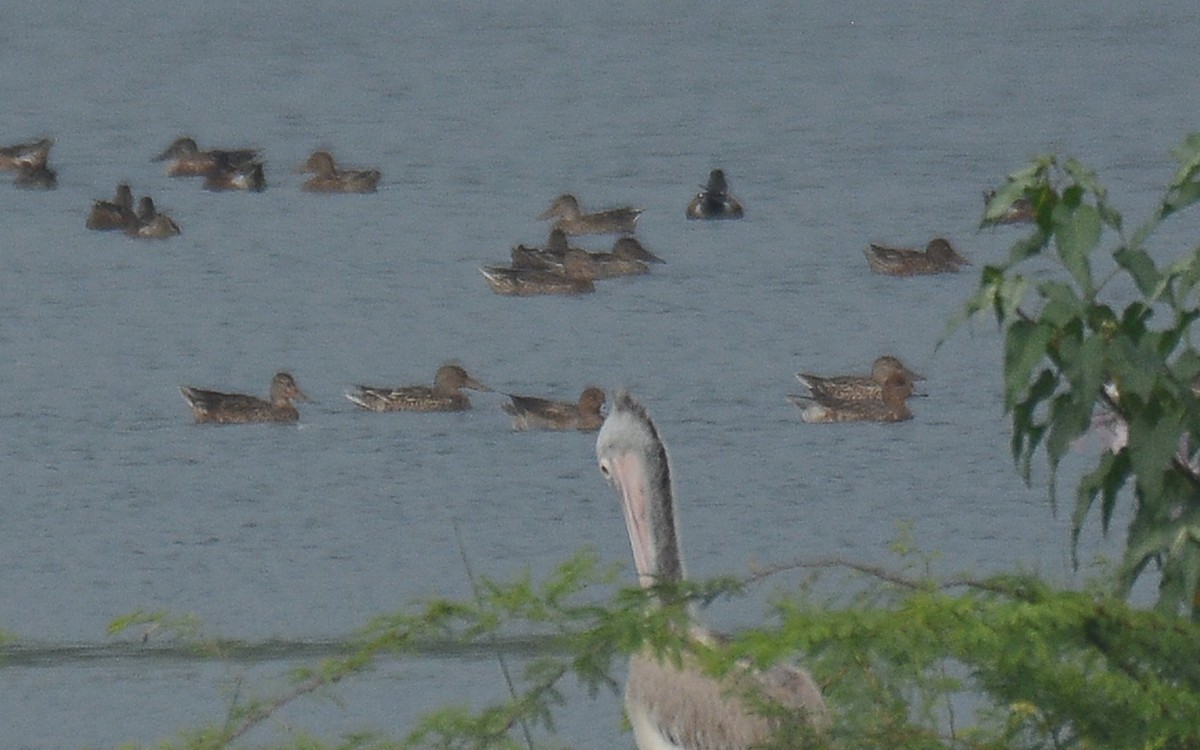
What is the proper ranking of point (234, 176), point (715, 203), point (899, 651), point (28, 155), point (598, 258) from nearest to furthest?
point (899, 651), point (598, 258), point (715, 203), point (28, 155), point (234, 176)

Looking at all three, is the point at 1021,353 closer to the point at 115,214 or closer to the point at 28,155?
the point at 115,214

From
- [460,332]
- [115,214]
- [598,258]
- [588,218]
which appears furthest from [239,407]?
[115,214]

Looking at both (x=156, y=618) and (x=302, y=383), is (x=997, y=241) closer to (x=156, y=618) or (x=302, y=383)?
(x=302, y=383)

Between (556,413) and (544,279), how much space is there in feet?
14.2

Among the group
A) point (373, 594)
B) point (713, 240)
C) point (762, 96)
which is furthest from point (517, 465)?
point (762, 96)

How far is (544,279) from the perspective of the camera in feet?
57.4

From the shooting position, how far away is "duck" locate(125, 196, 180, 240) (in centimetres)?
1972

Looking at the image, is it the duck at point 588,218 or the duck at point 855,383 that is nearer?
the duck at point 855,383

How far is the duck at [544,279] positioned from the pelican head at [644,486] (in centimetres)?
Answer: 1260

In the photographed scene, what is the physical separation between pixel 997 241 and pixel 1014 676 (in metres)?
16.7

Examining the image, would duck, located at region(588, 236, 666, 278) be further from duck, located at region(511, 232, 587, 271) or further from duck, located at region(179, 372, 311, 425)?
duck, located at region(179, 372, 311, 425)

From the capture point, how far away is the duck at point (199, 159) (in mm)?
23156

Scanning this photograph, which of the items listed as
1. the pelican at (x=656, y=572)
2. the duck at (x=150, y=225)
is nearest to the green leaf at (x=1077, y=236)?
the pelican at (x=656, y=572)

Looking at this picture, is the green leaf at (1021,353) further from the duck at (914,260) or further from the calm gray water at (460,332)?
the duck at (914,260)
